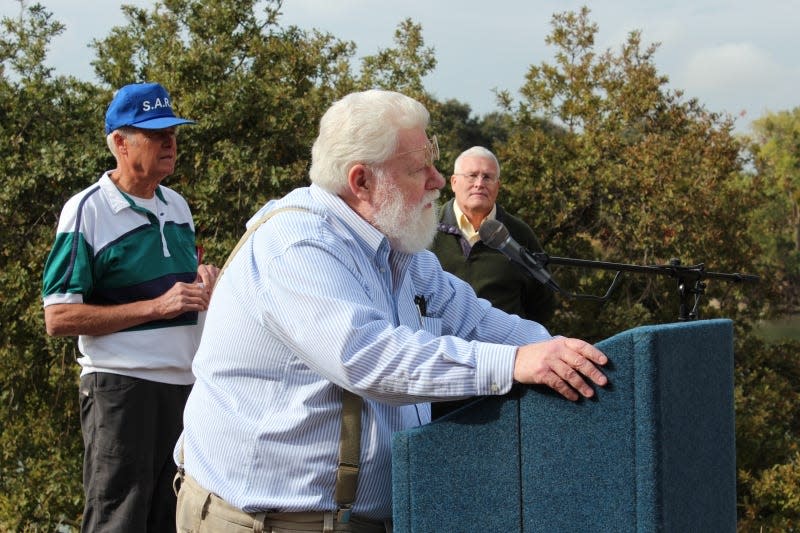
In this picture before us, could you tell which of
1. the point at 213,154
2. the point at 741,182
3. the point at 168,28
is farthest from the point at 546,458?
the point at 741,182

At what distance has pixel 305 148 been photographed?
7.21 meters

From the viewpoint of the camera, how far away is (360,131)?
2.34m

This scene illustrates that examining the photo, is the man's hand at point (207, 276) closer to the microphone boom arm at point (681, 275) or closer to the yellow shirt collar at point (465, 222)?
the microphone boom arm at point (681, 275)

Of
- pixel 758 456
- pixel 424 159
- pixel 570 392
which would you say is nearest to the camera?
pixel 570 392

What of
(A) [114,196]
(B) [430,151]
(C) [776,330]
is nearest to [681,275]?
(B) [430,151]

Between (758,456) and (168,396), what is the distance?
5.42 m

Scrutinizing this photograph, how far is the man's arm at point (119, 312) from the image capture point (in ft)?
12.0

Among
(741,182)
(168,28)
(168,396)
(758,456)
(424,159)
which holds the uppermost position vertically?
(168,28)

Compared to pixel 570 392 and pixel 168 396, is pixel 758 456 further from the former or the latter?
pixel 570 392

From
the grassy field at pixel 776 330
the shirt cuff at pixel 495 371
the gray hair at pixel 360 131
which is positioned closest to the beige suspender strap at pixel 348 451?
the shirt cuff at pixel 495 371

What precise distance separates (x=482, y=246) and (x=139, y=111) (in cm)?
220

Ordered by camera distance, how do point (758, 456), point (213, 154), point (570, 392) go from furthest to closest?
point (758, 456), point (213, 154), point (570, 392)

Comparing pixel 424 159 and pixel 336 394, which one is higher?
pixel 424 159

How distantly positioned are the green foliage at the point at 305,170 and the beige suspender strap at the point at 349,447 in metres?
4.45
